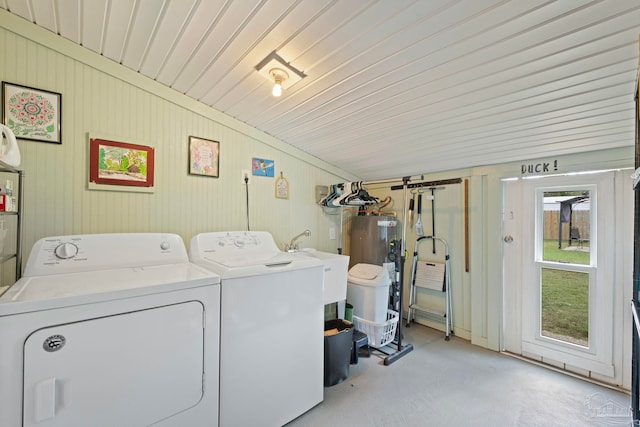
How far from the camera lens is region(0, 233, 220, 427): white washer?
1.02 m

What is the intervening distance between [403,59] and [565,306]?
8.94 feet

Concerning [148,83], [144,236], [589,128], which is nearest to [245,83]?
[148,83]

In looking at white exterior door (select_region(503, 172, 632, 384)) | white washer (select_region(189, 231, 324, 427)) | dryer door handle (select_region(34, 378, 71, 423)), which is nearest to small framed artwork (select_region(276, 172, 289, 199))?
white washer (select_region(189, 231, 324, 427))

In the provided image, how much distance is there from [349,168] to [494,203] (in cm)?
164

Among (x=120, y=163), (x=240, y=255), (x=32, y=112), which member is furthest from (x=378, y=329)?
(x=32, y=112)

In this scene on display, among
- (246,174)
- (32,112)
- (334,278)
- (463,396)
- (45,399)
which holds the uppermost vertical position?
(32,112)

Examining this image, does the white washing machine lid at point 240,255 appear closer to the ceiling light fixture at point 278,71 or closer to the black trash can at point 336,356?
the black trash can at point 336,356

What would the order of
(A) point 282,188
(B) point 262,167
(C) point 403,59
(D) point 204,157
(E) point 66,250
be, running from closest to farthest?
(C) point 403,59, (E) point 66,250, (D) point 204,157, (B) point 262,167, (A) point 282,188

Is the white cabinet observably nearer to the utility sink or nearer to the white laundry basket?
the utility sink

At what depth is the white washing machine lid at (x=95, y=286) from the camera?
105 centimetres

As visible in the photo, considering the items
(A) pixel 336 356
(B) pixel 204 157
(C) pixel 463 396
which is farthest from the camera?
(B) pixel 204 157

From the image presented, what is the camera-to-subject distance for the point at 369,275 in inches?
114

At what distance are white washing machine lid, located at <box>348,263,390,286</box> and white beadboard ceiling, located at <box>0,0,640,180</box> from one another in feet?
4.55

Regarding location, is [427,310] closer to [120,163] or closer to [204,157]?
[204,157]
